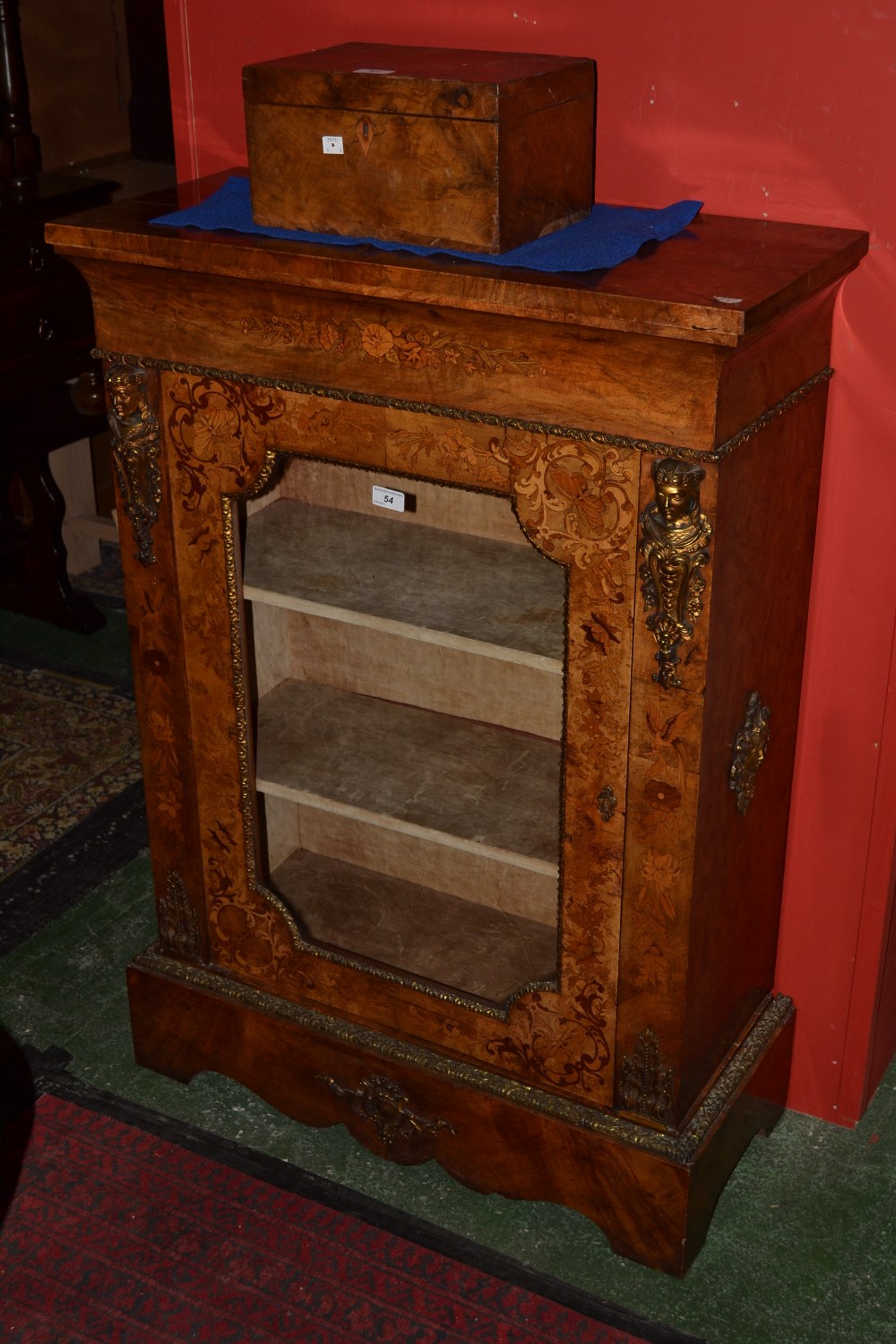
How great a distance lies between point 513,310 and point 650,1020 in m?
1.16

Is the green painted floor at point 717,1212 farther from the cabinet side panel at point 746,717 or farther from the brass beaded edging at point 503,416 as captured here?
the brass beaded edging at point 503,416

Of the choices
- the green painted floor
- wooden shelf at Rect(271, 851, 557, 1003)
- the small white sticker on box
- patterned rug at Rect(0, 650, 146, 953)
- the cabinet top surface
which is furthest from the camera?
patterned rug at Rect(0, 650, 146, 953)

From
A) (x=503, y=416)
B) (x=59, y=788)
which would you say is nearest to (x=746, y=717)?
(x=503, y=416)

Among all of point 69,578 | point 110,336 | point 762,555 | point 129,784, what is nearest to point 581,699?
point 762,555

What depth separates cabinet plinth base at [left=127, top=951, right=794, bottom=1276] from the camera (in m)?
2.56

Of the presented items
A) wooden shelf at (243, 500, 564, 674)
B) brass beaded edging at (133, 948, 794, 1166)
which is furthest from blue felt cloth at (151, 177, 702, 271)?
brass beaded edging at (133, 948, 794, 1166)

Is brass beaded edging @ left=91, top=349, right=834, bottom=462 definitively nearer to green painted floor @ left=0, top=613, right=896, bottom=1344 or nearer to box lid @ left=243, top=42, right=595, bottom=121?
box lid @ left=243, top=42, right=595, bottom=121

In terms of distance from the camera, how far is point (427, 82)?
6.82 feet

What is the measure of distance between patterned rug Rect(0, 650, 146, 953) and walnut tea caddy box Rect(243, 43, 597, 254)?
1.94 metres

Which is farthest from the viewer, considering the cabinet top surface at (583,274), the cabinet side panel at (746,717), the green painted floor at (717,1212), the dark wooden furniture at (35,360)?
the dark wooden furniture at (35,360)

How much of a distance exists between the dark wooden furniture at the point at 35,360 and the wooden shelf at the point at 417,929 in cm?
196

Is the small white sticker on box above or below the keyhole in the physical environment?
below

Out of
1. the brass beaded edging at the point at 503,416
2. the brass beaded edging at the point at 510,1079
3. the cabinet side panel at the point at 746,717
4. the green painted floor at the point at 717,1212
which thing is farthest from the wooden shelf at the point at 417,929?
the brass beaded edging at the point at 503,416

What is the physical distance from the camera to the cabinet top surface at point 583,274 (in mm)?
1944
